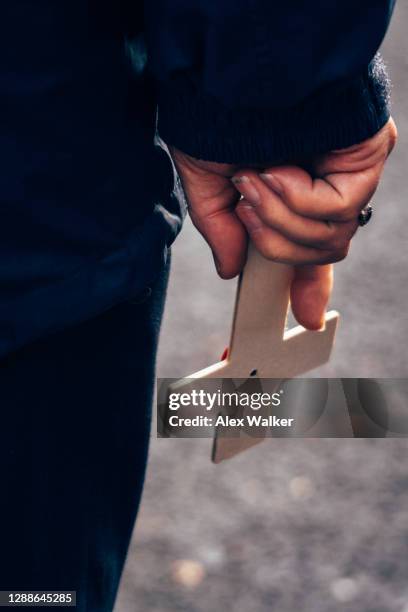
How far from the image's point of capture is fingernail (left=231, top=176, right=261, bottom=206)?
1.36 meters

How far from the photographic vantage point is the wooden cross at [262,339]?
1.52 metres

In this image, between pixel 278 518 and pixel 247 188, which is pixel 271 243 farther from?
pixel 278 518

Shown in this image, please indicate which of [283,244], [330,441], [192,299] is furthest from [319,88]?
[192,299]

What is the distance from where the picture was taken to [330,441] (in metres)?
2.79

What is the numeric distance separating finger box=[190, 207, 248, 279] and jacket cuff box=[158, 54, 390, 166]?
11 cm

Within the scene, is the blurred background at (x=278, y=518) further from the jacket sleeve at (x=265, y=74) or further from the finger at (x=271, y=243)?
the jacket sleeve at (x=265, y=74)

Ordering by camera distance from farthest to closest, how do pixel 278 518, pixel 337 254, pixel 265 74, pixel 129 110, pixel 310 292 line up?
pixel 278 518, pixel 310 292, pixel 337 254, pixel 129 110, pixel 265 74

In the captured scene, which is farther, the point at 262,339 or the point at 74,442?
the point at 262,339

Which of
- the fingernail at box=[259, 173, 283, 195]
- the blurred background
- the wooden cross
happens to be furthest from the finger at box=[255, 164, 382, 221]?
the blurred background

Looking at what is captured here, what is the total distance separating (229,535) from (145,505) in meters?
0.21

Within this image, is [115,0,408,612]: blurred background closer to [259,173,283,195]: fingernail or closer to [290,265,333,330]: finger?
[290,265,333,330]: finger

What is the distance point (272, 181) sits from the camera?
1.35m

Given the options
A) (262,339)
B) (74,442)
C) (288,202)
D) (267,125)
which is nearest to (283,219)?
(288,202)

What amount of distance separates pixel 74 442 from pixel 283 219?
0.38 m
